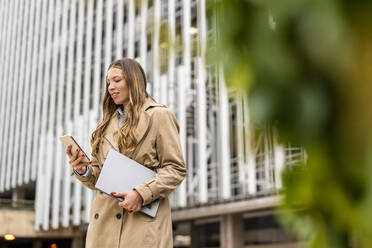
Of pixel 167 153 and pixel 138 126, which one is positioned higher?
pixel 138 126

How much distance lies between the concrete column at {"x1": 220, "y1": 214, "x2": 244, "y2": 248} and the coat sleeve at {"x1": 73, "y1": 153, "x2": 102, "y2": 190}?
10.5m

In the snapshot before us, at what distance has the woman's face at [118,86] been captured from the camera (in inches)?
78.7

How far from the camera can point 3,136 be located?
2331cm

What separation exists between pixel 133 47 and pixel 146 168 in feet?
43.7

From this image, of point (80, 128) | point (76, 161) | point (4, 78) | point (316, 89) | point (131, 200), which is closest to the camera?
point (316, 89)

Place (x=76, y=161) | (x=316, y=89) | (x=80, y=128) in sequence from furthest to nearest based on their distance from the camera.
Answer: (x=80, y=128)
(x=76, y=161)
(x=316, y=89)

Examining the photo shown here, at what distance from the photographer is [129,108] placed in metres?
1.97

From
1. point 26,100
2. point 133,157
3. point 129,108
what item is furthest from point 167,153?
point 26,100

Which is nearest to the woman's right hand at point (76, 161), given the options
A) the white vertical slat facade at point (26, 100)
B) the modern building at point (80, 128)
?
the modern building at point (80, 128)

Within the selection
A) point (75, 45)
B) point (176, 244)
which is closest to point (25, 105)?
point (75, 45)

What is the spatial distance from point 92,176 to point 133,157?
0.73ft

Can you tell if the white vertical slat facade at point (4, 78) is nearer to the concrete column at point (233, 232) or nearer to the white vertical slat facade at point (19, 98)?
the white vertical slat facade at point (19, 98)

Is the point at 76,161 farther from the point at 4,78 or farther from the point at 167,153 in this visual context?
the point at 4,78

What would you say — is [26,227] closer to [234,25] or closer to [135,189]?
[135,189]
